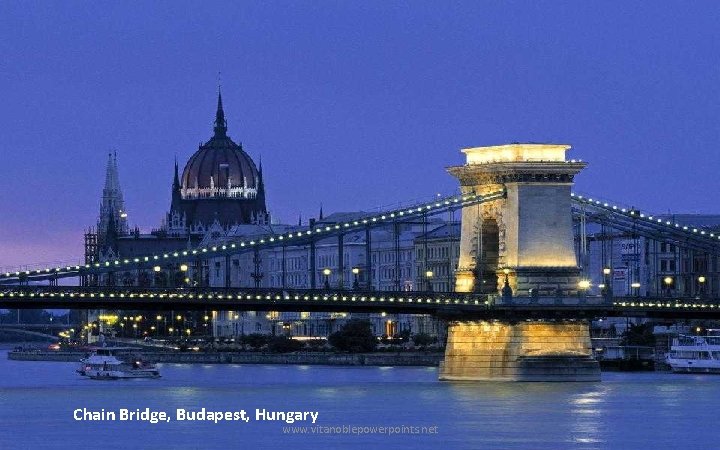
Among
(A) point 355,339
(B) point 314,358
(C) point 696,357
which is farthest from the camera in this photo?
(A) point 355,339

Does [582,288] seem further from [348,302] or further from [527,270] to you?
[348,302]

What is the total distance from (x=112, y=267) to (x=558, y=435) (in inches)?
1208

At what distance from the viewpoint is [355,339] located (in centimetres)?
18588

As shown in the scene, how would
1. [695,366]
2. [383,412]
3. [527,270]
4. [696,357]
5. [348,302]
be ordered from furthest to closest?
[696,357] → [695,366] → [527,270] → [348,302] → [383,412]

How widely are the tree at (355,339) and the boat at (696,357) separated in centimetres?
4217

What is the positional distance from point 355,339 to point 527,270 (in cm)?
7103

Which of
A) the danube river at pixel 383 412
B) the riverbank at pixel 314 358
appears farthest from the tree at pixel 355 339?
the danube river at pixel 383 412

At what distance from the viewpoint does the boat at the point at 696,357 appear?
142 metres

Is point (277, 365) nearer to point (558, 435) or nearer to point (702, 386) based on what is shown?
point (702, 386)

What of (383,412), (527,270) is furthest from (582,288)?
(383,412)

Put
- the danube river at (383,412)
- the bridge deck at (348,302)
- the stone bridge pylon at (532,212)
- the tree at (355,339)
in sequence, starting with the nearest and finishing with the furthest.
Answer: the danube river at (383,412) < the bridge deck at (348,302) < the stone bridge pylon at (532,212) < the tree at (355,339)

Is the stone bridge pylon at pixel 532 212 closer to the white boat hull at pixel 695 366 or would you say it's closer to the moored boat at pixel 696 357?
the white boat hull at pixel 695 366

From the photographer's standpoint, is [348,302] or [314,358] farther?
[314,358]

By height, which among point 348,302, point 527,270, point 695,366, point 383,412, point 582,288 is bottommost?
point 383,412
